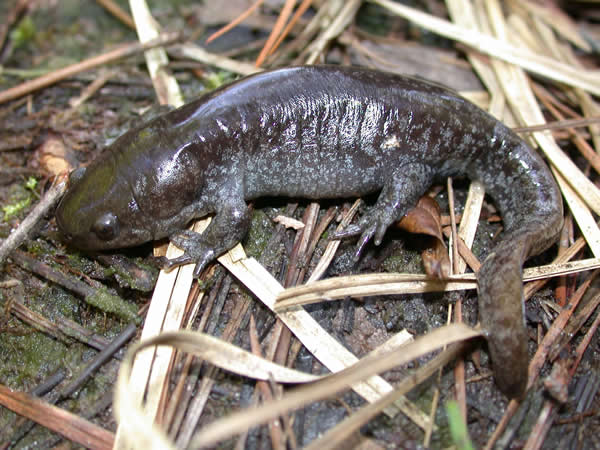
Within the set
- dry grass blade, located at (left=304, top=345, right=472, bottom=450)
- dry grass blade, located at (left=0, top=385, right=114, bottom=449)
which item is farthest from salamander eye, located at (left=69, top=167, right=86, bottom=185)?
dry grass blade, located at (left=304, top=345, right=472, bottom=450)

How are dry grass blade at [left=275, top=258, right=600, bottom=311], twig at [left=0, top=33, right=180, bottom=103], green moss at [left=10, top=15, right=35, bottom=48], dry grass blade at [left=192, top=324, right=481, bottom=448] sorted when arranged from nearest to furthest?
dry grass blade at [left=192, top=324, right=481, bottom=448]
dry grass blade at [left=275, top=258, right=600, bottom=311]
twig at [left=0, top=33, right=180, bottom=103]
green moss at [left=10, top=15, right=35, bottom=48]

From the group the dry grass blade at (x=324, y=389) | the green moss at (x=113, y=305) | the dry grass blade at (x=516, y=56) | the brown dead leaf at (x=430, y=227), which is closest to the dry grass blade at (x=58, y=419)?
the green moss at (x=113, y=305)

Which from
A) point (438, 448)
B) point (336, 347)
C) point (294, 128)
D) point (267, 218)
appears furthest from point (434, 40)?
point (438, 448)

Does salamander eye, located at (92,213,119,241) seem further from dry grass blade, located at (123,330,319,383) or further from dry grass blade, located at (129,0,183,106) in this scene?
dry grass blade, located at (129,0,183,106)

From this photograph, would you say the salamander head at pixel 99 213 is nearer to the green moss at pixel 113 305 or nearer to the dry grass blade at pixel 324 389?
the green moss at pixel 113 305

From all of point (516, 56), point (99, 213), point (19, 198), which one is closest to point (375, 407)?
point (99, 213)
